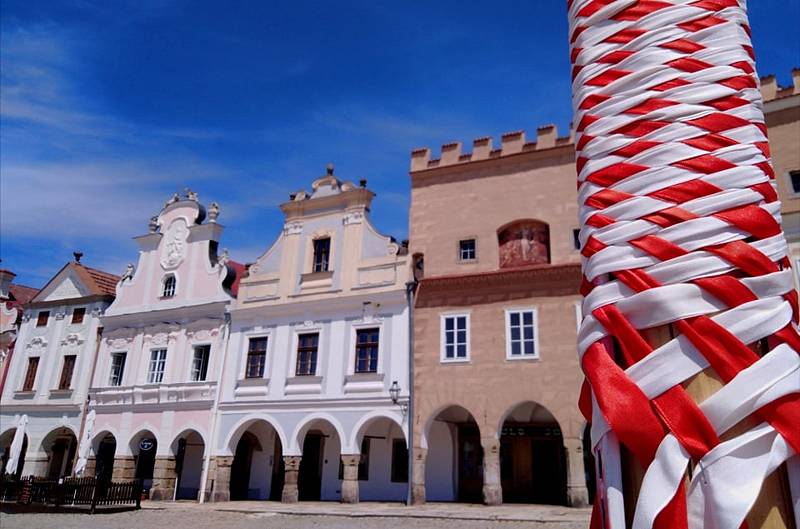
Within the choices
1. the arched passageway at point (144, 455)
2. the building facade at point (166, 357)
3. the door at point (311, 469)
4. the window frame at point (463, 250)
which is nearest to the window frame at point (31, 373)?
the building facade at point (166, 357)

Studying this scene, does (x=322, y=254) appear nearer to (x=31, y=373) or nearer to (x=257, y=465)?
(x=257, y=465)

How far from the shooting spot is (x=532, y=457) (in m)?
20.1

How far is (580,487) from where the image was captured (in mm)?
16875

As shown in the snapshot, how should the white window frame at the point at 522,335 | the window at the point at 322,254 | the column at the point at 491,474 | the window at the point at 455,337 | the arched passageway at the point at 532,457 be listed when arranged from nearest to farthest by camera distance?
the column at the point at 491,474 → the white window frame at the point at 522,335 → the window at the point at 455,337 → the arched passageway at the point at 532,457 → the window at the point at 322,254

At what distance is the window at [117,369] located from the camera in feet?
84.1

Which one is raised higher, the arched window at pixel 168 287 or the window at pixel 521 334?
the arched window at pixel 168 287

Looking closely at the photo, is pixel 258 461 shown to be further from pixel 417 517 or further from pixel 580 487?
pixel 580 487

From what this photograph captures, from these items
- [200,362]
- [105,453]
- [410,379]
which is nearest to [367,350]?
[410,379]

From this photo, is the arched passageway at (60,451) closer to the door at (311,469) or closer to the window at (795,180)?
the door at (311,469)

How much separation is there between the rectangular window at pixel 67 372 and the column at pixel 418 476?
16.5m

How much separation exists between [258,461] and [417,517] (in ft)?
33.3

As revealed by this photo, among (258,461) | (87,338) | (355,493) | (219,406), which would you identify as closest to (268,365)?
(219,406)

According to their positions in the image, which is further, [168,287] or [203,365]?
[168,287]

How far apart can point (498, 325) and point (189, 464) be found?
14016 mm
